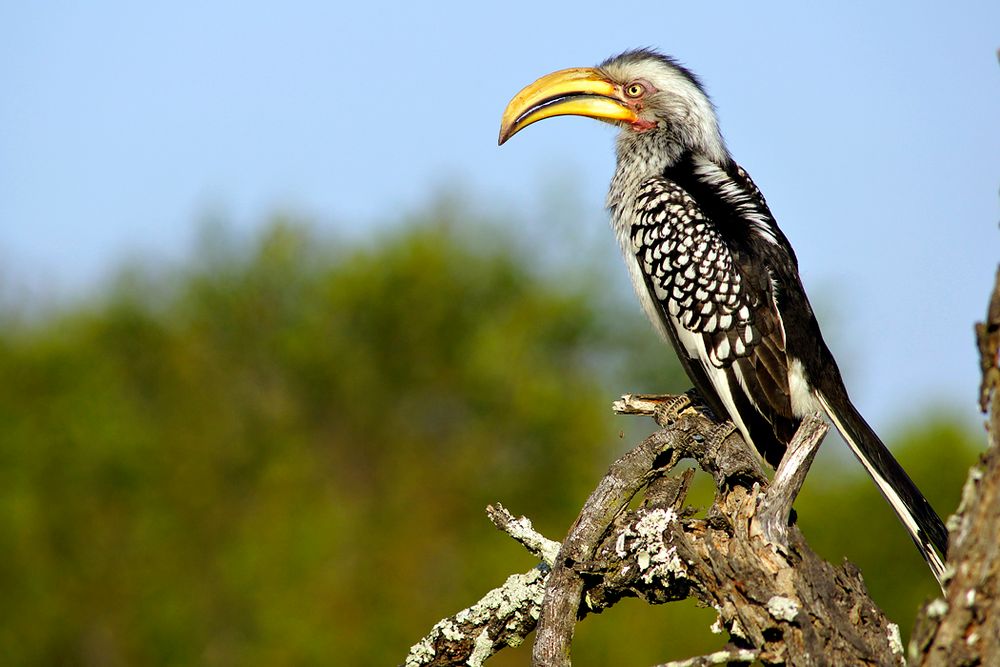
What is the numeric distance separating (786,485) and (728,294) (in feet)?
6.46

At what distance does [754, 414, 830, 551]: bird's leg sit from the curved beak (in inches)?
118

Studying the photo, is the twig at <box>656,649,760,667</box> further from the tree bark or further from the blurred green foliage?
the blurred green foliage

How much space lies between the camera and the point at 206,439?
21250 millimetres

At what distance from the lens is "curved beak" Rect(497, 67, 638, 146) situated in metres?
6.34

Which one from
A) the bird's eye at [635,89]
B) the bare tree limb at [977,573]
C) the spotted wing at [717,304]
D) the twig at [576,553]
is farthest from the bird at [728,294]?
the bare tree limb at [977,573]

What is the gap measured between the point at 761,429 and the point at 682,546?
1.81m

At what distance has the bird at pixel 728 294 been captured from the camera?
536 centimetres

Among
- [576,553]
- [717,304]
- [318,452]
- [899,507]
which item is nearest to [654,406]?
[717,304]

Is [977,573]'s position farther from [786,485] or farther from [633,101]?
[633,101]

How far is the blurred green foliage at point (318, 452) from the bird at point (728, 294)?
11742 mm

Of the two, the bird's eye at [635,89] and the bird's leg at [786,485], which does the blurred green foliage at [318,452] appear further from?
the bird's leg at [786,485]

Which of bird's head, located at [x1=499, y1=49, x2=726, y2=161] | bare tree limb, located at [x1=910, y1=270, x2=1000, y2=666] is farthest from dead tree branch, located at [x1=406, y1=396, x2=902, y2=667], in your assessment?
bird's head, located at [x1=499, y1=49, x2=726, y2=161]

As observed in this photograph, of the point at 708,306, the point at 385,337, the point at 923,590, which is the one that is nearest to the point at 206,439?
the point at 385,337

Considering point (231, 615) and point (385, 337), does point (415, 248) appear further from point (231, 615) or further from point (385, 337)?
point (231, 615)
